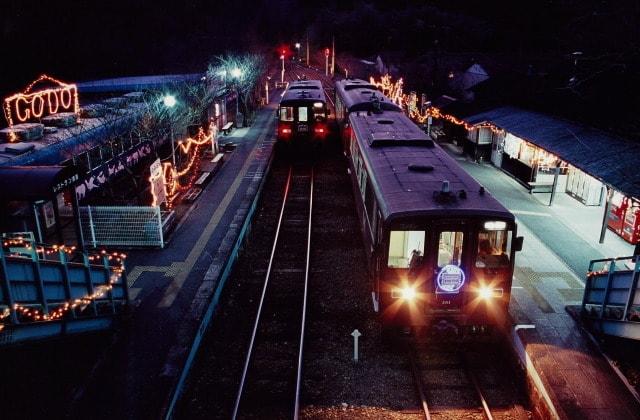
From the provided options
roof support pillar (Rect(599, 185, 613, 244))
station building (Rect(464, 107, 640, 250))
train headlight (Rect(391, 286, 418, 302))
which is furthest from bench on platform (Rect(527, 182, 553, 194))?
train headlight (Rect(391, 286, 418, 302))

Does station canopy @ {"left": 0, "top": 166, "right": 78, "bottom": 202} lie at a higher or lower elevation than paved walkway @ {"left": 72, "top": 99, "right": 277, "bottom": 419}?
higher

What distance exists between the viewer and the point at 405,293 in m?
7.80

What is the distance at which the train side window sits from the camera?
66.8 ft

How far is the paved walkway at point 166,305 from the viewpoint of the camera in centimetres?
712

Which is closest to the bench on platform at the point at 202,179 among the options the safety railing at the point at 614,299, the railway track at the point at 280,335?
the railway track at the point at 280,335

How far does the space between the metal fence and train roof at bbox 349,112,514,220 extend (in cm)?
556

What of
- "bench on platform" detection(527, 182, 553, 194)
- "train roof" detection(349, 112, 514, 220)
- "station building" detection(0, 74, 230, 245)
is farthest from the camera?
"bench on platform" detection(527, 182, 553, 194)

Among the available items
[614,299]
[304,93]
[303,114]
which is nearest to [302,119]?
[303,114]

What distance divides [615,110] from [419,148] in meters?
7.41

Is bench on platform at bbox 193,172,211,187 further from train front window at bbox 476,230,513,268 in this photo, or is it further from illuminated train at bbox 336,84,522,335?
train front window at bbox 476,230,513,268

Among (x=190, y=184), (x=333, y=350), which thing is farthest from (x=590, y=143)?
(x=190, y=184)

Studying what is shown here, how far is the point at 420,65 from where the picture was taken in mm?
38938

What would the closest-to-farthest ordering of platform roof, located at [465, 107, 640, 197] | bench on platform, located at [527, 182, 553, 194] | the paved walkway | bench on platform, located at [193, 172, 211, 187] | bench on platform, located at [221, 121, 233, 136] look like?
the paved walkway
platform roof, located at [465, 107, 640, 197]
bench on platform, located at [527, 182, 553, 194]
bench on platform, located at [193, 172, 211, 187]
bench on platform, located at [221, 121, 233, 136]

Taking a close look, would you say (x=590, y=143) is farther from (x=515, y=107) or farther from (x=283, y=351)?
(x=283, y=351)
